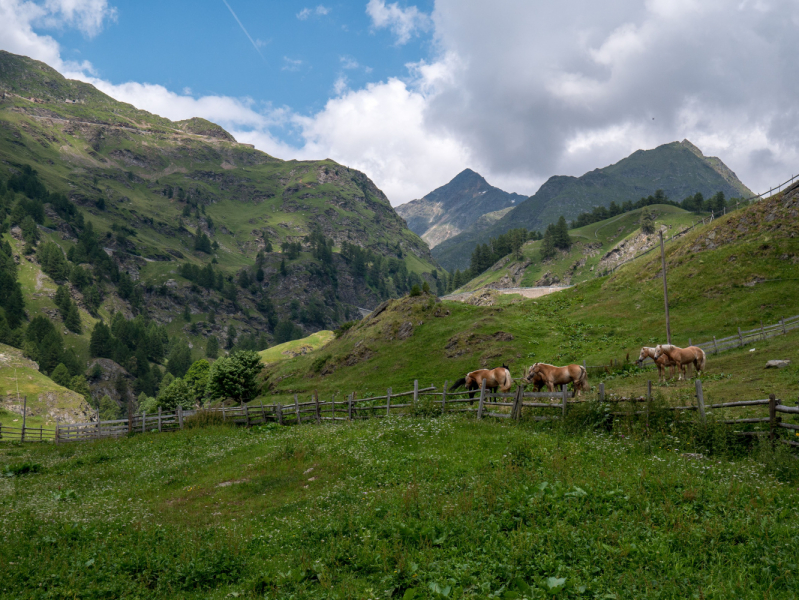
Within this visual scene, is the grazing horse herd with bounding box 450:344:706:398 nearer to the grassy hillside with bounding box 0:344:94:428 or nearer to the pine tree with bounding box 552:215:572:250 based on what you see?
the grassy hillside with bounding box 0:344:94:428

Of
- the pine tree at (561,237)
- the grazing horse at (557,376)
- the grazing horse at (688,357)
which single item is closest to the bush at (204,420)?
the grazing horse at (557,376)

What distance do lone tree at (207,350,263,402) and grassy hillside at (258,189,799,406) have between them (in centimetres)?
369

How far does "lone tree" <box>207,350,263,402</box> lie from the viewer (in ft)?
211

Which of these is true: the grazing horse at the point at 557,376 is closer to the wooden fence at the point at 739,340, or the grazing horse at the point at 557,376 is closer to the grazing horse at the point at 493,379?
the grazing horse at the point at 493,379

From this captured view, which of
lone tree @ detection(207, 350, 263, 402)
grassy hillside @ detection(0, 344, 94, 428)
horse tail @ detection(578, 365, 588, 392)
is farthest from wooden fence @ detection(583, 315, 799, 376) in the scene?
grassy hillside @ detection(0, 344, 94, 428)

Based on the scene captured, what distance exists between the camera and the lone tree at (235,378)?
64.4 m

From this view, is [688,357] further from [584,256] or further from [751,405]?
[584,256]

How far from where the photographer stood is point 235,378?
64.4 meters

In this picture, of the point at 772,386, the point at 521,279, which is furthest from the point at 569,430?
the point at 521,279

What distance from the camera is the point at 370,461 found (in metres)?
15.6

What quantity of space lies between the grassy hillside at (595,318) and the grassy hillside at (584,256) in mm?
99883

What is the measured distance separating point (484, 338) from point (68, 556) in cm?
4805

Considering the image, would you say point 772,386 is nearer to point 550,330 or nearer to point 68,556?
point 68,556

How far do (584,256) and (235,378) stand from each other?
152 m
